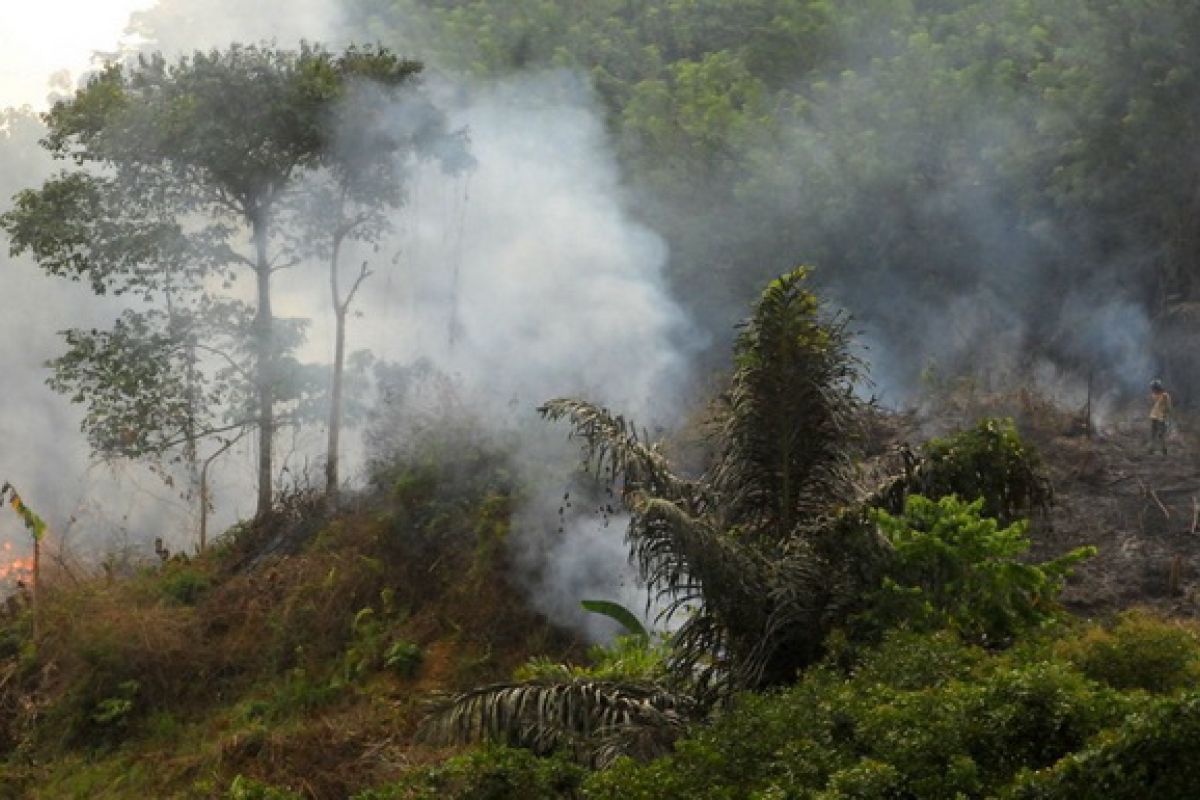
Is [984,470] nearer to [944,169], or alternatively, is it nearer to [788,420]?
[788,420]

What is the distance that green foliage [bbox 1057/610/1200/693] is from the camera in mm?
8516

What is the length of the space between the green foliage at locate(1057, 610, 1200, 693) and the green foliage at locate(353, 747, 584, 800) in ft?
9.83

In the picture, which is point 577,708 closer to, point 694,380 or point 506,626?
point 506,626

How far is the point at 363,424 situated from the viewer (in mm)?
22969

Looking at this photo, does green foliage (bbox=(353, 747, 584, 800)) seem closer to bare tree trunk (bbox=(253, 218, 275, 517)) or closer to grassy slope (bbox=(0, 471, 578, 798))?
grassy slope (bbox=(0, 471, 578, 798))

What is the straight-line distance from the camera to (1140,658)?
8641 millimetres

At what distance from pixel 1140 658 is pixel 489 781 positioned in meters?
3.73

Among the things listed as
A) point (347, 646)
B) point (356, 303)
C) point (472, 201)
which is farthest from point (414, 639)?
point (356, 303)

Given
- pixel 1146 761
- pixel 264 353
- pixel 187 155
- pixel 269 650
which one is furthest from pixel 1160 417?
pixel 187 155

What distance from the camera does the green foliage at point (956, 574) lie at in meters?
9.45

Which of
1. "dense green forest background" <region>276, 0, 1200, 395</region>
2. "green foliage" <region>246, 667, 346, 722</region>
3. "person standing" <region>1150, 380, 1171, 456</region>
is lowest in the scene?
"green foliage" <region>246, 667, 346, 722</region>

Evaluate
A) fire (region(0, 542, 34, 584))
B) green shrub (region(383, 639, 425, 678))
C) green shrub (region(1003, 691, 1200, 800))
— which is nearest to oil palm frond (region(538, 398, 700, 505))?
green shrub (region(1003, 691, 1200, 800))

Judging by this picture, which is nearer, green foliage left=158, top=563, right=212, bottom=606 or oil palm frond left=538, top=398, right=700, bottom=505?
oil palm frond left=538, top=398, right=700, bottom=505

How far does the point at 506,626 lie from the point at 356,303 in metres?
13.1
